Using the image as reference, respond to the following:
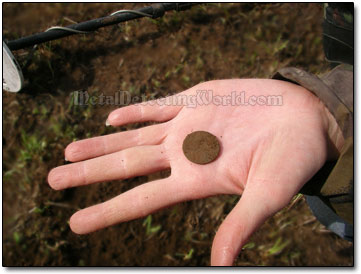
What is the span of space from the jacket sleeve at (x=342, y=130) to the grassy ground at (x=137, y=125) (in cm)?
39

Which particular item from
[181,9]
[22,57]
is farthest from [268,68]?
[22,57]

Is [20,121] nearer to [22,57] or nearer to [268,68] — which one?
[22,57]

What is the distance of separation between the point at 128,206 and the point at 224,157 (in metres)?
0.81

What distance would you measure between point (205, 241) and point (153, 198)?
1.17 metres

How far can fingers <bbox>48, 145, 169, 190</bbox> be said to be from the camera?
8.11ft

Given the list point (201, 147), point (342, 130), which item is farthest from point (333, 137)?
point (201, 147)

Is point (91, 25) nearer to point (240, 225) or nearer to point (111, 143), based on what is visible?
point (111, 143)

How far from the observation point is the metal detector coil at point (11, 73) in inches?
128

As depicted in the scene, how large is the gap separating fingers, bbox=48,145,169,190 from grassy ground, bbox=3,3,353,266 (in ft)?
2.69

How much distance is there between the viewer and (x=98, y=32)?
4.01m

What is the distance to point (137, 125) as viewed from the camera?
11.6 ft

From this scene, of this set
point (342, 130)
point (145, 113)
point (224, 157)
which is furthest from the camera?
point (145, 113)

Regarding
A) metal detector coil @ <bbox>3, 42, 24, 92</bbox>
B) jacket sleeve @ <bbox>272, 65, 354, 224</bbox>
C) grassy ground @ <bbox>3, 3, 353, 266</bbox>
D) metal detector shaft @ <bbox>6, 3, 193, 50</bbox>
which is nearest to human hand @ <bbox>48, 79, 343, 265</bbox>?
jacket sleeve @ <bbox>272, 65, 354, 224</bbox>

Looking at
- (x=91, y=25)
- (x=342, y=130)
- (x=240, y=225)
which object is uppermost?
(x=91, y=25)
